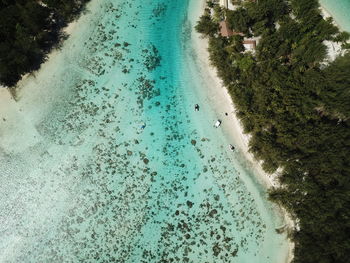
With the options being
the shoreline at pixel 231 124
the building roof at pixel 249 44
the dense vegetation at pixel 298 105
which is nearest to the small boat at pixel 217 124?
the shoreline at pixel 231 124

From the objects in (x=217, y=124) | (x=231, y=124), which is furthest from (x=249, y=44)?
(x=217, y=124)

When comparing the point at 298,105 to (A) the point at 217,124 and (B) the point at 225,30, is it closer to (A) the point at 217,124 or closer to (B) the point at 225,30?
(A) the point at 217,124

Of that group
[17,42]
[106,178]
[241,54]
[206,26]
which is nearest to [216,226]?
[106,178]

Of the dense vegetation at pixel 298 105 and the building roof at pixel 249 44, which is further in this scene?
the building roof at pixel 249 44

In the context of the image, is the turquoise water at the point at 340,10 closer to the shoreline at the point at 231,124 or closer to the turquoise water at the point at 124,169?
the shoreline at the point at 231,124

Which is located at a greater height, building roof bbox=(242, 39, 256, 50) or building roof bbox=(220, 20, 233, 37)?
building roof bbox=(220, 20, 233, 37)

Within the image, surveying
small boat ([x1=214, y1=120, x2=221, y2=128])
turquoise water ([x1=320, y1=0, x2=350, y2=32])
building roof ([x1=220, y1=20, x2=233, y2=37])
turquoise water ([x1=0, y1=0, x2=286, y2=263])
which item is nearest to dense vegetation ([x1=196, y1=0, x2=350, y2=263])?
building roof ([x1=220, y1=20, x2=233, y2=37])

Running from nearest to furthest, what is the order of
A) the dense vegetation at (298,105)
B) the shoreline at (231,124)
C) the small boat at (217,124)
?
the dense vegetation at (298,105)
the shoreline at (231,124)
the small boat at (217,124)

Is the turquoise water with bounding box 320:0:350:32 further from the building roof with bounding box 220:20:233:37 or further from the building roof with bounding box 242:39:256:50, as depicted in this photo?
the building roof with bounding box 220:20:233:37
